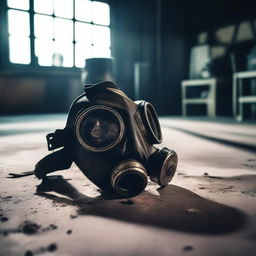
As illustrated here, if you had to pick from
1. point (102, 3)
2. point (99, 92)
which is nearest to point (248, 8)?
point (102, 3)

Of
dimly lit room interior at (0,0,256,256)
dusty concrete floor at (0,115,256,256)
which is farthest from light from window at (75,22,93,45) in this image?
dusty concrete floor at (0,115,256,256)

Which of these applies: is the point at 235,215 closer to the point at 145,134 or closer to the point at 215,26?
the point at 145,134

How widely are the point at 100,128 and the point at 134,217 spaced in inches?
10.2

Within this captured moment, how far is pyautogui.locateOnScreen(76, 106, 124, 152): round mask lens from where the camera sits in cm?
85

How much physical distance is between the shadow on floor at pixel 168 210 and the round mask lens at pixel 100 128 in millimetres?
158

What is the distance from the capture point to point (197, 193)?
953 millimetres

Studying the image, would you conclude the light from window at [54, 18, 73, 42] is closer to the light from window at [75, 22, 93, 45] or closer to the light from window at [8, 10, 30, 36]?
the light from window at [75, 22, 93, 45]

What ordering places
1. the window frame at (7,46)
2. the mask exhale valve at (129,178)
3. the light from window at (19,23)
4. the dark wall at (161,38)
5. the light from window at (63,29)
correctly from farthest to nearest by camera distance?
the dark wall at (161,38)
the light from window at (63,29)
the light from window at (19,23)
the window frame at (7,46)
the mask exhale valve at (129,178)

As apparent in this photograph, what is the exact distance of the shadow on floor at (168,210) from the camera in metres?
0.70

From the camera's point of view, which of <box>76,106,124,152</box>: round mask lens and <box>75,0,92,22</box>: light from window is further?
<box>75,0,92,22</box>: light from window

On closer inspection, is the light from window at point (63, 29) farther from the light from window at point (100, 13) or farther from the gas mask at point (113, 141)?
the gas mask at point (113, 141)

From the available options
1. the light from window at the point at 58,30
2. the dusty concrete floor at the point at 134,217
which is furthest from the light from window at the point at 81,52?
the dusty concrete floor at the point at 134,217

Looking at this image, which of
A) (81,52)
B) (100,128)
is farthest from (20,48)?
(100,128)

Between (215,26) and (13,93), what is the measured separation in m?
4.11
